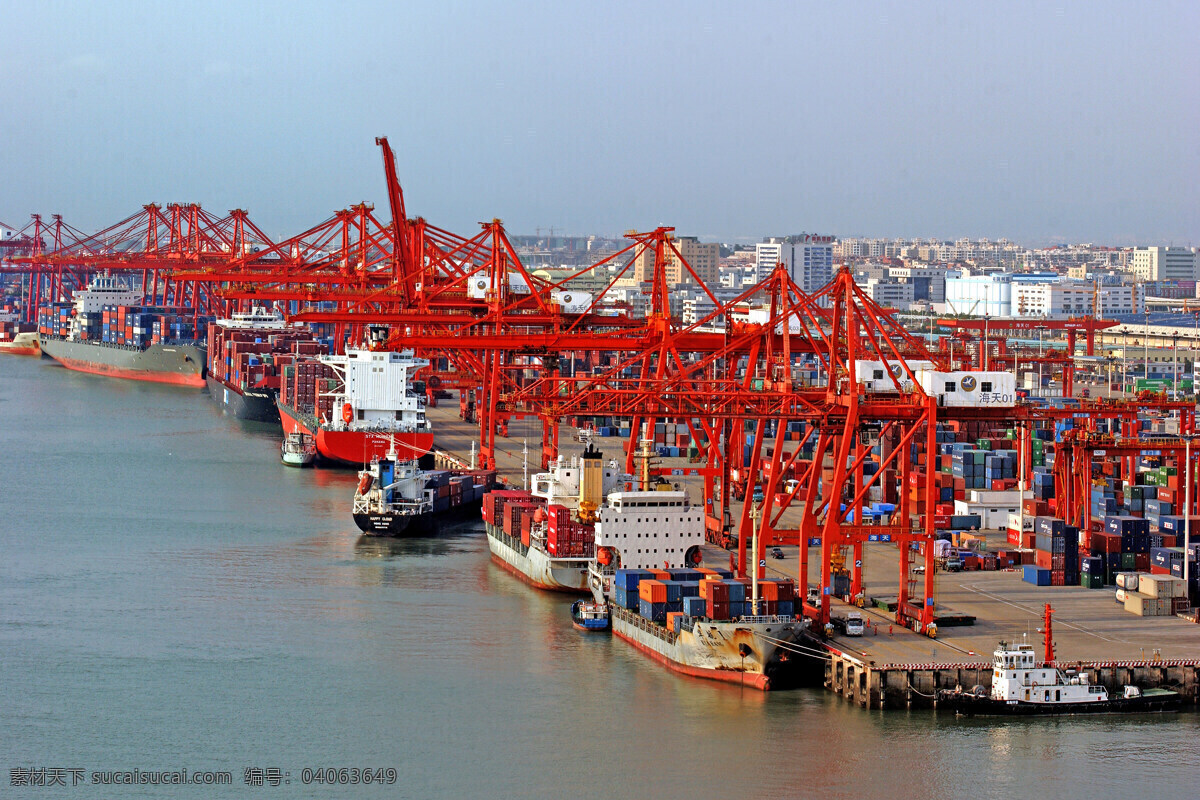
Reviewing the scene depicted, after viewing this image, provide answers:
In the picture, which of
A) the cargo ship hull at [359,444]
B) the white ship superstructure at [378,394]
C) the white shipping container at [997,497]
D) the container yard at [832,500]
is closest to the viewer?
the container yard at [832,500]

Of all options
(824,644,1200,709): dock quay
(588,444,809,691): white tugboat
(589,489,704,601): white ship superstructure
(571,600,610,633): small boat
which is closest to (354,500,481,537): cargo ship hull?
(588,444,809,691): white tugboat

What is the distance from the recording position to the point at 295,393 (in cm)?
5169

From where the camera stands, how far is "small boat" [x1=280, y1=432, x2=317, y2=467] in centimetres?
4475

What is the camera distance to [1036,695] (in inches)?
823

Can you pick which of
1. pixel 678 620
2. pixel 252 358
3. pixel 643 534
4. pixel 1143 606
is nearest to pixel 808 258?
pixel 252 358

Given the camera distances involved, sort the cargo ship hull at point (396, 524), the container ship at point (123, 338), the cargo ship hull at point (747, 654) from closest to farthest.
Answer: the cargo ship hull at point (747, 654) → the cargo ship hull at point (396, 524) → the container ship at point (123, 338)

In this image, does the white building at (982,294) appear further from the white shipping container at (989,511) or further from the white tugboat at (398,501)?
the white tugboat at (398,501)

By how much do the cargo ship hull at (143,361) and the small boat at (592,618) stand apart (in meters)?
50.8

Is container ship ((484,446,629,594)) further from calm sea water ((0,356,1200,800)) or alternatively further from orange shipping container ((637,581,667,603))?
orange shipping container ((637,581,667,603))

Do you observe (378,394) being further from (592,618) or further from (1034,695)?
(1034,695)

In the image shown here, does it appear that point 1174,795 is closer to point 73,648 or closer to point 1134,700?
point 1134,700

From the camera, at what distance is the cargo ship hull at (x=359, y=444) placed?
42812 mm

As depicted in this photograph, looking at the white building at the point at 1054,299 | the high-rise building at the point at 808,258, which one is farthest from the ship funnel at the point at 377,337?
the high-rise building at the point at 808,258

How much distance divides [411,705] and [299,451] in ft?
79.8
